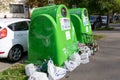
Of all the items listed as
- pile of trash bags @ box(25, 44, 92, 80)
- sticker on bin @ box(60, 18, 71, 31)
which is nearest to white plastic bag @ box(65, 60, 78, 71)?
pile of trash bags @ box(25, 44, 92, 80)

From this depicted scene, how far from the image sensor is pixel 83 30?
10.6 meters

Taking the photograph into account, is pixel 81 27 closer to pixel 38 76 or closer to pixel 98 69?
pixel 98 69

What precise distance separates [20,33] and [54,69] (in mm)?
2747

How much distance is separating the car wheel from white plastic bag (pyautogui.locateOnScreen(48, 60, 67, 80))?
228 cm

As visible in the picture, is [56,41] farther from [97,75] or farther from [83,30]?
[83,30]

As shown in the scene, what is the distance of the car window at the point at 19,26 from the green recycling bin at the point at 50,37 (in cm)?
107

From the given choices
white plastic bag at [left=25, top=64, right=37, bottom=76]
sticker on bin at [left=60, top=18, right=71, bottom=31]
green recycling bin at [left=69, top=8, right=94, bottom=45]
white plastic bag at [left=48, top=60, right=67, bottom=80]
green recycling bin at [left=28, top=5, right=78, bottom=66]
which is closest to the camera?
white plastic bag at [left=48, top=60, right=67, bottom=80]

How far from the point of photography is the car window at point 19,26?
8.56 meters

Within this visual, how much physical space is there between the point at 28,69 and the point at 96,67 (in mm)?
2254

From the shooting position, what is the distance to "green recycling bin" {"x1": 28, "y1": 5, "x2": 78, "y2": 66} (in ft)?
23.9

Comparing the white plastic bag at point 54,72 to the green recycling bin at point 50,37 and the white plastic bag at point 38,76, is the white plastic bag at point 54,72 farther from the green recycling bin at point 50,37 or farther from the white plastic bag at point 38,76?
the green recycling bin at point 50,37

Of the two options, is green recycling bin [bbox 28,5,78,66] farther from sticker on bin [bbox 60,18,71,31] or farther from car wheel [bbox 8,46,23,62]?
car wheel [bbox 8,46,23,62]

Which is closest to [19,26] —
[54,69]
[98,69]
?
[54,69]

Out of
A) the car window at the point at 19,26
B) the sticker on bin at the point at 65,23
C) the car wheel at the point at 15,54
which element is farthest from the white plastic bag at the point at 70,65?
the car window at the point at 19,26
